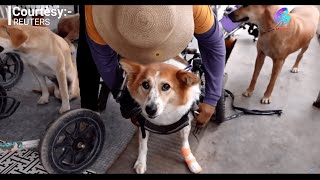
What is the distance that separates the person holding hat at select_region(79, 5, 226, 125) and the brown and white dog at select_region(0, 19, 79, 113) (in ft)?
2.14

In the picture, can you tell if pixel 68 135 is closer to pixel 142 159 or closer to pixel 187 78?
pixel 142 159

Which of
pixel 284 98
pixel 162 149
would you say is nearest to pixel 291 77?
pixel 284 98

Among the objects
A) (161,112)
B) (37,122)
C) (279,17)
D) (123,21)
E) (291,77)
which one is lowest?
(37,122)

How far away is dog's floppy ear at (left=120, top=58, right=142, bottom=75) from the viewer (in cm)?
149

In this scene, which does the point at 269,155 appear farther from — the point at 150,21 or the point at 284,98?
the point at 150,21

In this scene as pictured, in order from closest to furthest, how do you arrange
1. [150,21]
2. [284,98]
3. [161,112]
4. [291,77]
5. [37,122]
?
[150,21]
[161,112]
[37,122]
[284,98]
[291,77]

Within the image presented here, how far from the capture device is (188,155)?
6.43ft

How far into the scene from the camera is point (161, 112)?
158cm

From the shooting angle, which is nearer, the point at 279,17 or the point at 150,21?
the point at 150,21

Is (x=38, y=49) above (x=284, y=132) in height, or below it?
above

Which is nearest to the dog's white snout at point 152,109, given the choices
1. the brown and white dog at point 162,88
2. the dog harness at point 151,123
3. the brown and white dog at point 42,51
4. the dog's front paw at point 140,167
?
the brown and white dog at point 162,88

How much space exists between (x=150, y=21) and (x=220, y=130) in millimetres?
1453

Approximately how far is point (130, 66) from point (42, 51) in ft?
2.74

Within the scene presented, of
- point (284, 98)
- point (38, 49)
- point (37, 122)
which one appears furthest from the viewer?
point (284, 98)
